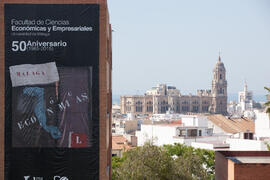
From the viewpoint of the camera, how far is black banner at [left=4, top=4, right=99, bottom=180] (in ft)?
55.5

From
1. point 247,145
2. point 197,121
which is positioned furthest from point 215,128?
point 247,145

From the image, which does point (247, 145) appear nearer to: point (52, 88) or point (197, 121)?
point (197, 121)

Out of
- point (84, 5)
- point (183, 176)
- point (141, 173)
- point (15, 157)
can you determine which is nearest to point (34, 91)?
point (15, 157)

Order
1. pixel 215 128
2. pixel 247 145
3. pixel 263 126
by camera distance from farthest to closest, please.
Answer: pixel 215 128, pixel 263 126, pixel 247 145

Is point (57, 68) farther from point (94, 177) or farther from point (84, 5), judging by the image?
point (94, 177)

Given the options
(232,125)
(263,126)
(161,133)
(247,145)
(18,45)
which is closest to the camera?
(18,45)

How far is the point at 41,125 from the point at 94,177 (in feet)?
8.33

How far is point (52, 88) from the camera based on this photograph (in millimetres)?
17109

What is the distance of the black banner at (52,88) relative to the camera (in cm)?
1692

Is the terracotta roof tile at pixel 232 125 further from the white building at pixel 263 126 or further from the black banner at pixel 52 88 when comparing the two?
the black banner at pixel 52 88

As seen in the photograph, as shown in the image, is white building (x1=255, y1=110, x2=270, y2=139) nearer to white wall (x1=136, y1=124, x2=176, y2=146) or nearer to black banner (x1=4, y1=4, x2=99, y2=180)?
white wall (x1=136, y1=124, x2=176, y2=146)

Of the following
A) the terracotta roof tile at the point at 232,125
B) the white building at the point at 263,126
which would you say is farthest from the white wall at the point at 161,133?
the terracotta roof tile at the point at 232,125

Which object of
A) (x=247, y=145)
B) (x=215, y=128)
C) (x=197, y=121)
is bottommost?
(x=215, y=128)

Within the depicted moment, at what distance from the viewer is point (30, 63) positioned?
1706cm
